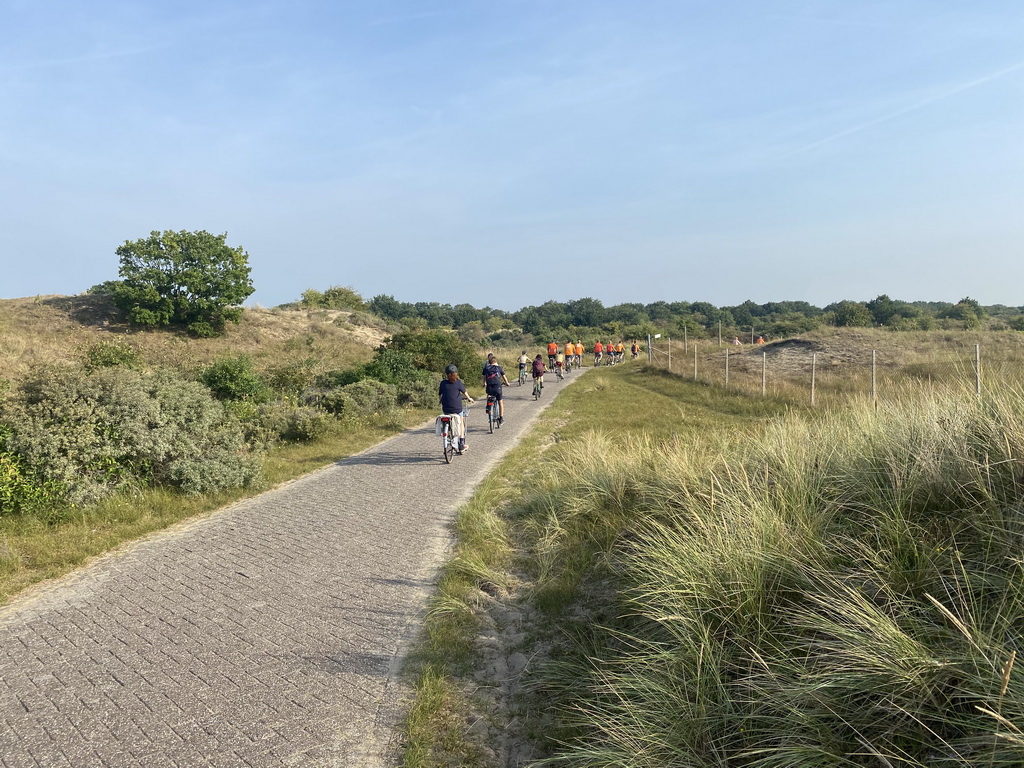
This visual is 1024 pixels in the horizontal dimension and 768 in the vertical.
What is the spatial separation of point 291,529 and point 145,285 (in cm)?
3579

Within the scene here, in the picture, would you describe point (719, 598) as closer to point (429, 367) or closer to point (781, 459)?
point (781, 459)

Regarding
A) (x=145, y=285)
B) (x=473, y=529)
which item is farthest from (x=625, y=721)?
(x=145, y=285)

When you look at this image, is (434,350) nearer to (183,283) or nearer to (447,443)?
(447,443)

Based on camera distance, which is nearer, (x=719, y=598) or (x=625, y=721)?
(x=625, y=721)

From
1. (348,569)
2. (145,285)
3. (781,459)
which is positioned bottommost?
(348,569)

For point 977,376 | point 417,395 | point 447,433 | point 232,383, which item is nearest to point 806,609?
point 977,376

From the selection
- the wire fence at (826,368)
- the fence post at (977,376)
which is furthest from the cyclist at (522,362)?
the fence post at (977,376)

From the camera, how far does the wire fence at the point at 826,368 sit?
15484mm

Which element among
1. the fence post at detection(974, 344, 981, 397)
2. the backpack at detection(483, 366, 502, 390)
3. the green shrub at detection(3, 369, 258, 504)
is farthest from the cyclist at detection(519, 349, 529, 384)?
the fence post at detection(974, 344, 981, 397)

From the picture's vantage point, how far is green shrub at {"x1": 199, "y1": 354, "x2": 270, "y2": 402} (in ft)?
54.2

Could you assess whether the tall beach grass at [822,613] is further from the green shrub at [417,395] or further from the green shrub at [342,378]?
the green shrub at [342,378]

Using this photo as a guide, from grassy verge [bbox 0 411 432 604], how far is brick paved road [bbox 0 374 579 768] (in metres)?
0.30

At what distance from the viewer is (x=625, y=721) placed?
3012 mm

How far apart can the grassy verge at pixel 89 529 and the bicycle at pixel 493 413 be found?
16.5 ft
